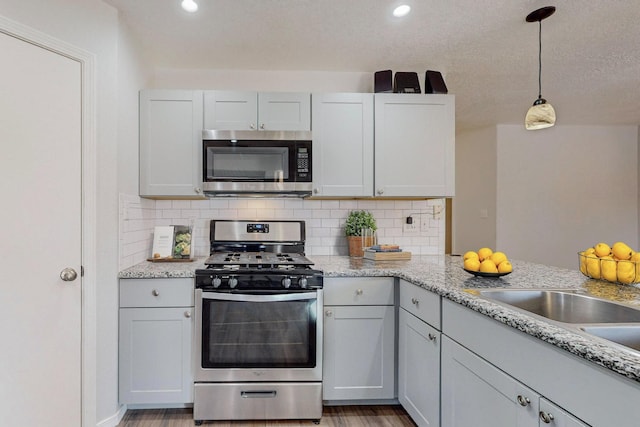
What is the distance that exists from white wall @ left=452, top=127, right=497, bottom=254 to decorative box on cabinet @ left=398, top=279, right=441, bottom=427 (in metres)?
3.49

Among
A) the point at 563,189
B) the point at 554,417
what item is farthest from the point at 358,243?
the point at 563,189

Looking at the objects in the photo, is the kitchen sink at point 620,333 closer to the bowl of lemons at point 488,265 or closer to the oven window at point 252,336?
the bowl of lemons at point 488,265

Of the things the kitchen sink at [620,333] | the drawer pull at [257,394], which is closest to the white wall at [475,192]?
the drawer pull at [257,394]

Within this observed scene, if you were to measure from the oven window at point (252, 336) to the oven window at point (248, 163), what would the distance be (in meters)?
0.87

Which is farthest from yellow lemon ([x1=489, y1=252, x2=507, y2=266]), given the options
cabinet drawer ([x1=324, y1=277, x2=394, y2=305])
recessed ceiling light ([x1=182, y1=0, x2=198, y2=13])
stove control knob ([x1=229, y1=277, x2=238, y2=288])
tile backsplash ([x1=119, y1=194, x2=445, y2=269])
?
recessed ceiling light ([x1=182, y1=0, x2=198, y2=13])

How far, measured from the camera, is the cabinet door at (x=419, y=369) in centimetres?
169

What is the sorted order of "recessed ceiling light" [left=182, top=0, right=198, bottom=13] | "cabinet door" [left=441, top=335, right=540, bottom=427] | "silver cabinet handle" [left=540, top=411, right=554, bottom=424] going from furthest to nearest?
"recessed ceiling light" [left=182, top=0, right=198, bottom=13] → "cabinet door" [left=441, top=335, right=540, bottom=427] → "silver cabinet handle" [left=540, top=411, right=554, bottom=424]

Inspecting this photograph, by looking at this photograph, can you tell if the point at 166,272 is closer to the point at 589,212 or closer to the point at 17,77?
the point at 17,77

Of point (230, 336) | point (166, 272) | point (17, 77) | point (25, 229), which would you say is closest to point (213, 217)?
point (166, 272)

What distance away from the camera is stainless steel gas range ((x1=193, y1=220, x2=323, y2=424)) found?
206 cm

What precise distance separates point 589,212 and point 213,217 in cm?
506

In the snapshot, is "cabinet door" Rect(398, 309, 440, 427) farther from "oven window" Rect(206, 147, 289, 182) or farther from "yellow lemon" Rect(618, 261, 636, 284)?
"oven window" Rect(206, 147, 289, 182)

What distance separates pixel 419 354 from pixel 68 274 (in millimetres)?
1821

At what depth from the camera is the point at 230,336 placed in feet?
6.79
